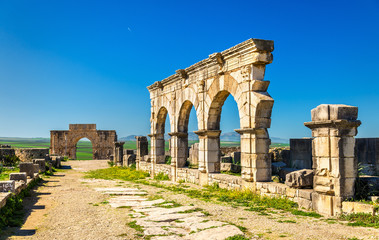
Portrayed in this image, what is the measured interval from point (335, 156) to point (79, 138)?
32545 millimetres

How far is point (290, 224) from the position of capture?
6105mm

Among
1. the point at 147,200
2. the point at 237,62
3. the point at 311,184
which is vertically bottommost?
the point at 147,200

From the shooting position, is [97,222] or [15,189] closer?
[97,222]

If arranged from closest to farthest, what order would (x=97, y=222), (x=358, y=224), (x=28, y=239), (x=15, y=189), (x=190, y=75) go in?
(x=28, y=239), (x=358, y=224), (x=97, y=222), (x=15, y=189), (x=190, y=75)

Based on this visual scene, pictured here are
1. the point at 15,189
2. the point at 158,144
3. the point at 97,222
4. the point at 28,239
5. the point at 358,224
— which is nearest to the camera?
the point at 28,239

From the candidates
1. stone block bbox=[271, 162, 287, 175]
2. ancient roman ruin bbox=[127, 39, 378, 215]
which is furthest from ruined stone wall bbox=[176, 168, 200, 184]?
stone block bbox=[271, 162, 287, 175]

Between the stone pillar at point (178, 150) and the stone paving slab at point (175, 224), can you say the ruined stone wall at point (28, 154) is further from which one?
the stone paving slab at point (175, 224)

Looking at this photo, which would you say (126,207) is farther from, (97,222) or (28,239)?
(28,239)

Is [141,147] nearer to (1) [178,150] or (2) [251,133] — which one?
(1) [178,150]

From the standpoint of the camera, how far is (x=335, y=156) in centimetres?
670

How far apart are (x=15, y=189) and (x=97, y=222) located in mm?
3160

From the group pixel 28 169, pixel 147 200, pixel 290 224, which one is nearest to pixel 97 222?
pixel 147 200

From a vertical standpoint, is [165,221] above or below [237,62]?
below

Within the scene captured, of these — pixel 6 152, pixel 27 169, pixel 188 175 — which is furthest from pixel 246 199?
pixel 6 152
